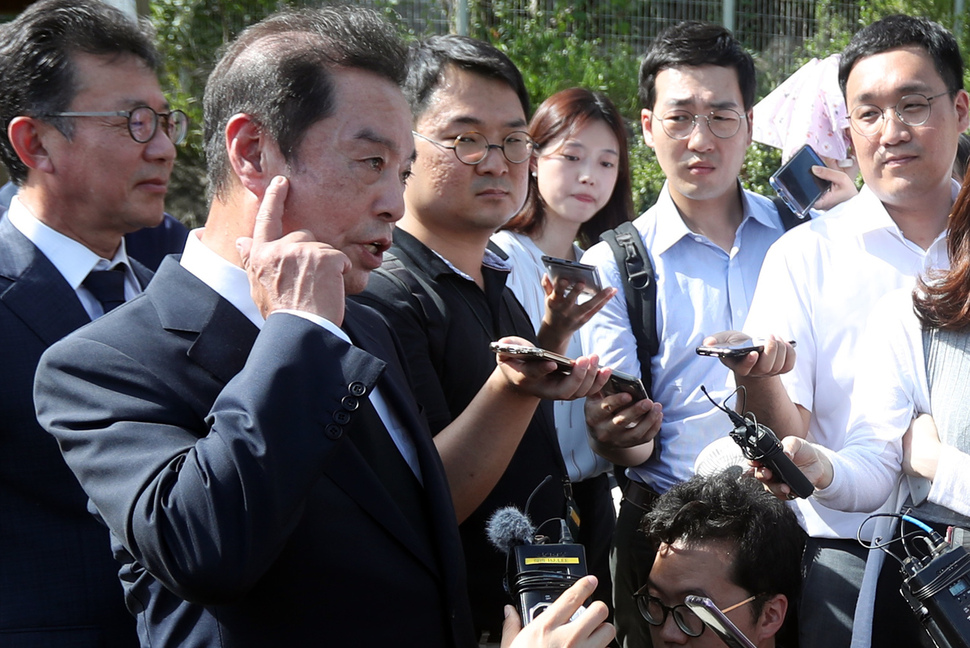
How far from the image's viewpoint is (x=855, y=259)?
10.0 feet

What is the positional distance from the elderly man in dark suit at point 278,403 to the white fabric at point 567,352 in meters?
1.32

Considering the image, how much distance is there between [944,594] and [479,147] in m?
1.63

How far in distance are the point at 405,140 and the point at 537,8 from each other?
9.07 metres

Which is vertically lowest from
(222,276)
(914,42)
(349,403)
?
(349,403)

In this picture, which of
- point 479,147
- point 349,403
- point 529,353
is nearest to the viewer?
point 349,403

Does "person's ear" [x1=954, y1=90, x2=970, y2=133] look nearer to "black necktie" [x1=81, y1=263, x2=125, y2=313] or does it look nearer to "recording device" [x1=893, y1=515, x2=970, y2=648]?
"recording device" [x1=893, y1=515, x2=970, y2=648]

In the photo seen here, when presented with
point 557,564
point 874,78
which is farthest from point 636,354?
point 557,564

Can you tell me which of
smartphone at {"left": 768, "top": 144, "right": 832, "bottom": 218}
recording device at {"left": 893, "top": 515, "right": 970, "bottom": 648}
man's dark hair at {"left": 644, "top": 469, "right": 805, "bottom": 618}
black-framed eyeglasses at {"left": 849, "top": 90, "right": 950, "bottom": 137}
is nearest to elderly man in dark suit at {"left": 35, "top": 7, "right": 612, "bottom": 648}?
recording device at {"left": 893, "top": 515, "right": 970, "bottom": 648}

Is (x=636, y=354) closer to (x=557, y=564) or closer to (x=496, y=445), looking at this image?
(x=496, y=445)

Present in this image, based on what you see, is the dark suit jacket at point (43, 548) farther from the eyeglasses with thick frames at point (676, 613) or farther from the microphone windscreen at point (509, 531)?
the eyeglasses with thick frames at point (676, 613)

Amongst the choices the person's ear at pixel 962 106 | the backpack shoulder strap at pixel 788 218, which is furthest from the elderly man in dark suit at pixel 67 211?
the person's ear at pixel 962 106

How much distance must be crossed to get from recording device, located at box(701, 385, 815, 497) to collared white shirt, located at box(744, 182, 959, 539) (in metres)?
0.59

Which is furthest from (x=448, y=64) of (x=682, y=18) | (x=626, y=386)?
(x=682, y=18)

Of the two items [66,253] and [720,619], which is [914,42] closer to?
[720,619]
